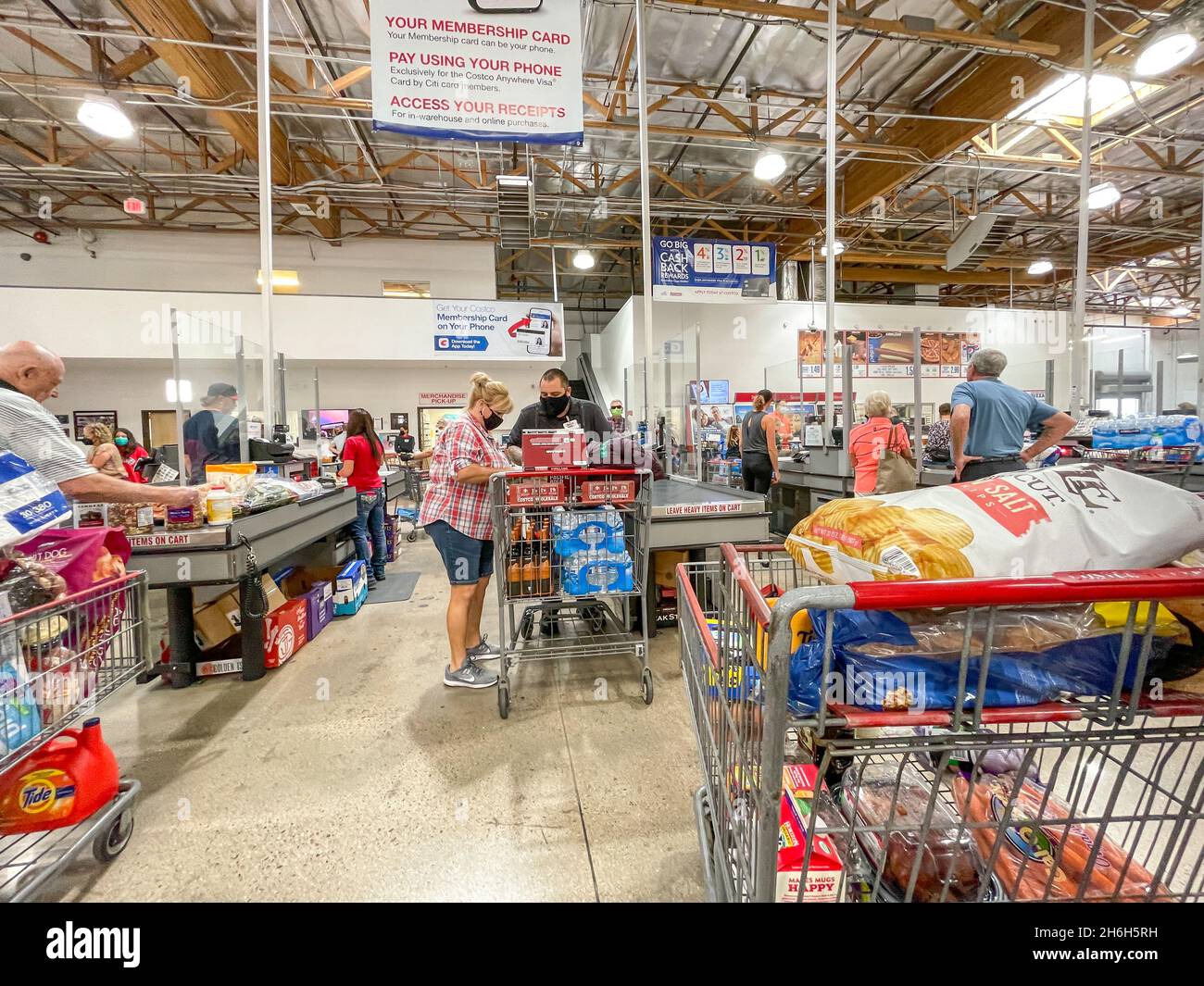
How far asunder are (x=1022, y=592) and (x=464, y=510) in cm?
237

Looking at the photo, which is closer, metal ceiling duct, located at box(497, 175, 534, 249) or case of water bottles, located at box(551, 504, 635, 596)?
case of water bottles, located at box(551, 504, 635, 596)

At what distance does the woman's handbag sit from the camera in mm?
4320

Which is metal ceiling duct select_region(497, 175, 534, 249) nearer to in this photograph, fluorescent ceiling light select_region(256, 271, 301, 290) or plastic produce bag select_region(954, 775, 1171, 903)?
fluorescent ceiling light select_region(256, 271, 301, 290)

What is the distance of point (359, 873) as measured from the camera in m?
1.54

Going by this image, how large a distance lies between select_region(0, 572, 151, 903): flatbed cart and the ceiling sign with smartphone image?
9109mm

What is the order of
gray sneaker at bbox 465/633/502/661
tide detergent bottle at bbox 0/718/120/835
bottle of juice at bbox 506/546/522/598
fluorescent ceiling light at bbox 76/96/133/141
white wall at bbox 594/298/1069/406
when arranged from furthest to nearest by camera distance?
white wall at bbox 594/298/1069/406 → fluorescent ceiling light at bbox 76/96/133/141 → gray sneaker at bbox 465/633/502/661 → bottle of juice at bbox 506/546/522/598 → tide detergent bottle at bbox 0/718/120/835

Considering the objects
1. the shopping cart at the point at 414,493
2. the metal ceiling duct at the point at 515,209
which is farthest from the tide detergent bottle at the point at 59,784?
the metal ceiling duct at the point at 515,209

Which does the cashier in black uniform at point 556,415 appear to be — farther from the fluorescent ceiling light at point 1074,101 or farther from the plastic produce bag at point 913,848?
the fluorescent ceiling light at point 1074,101

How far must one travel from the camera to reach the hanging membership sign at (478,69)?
3.41 m

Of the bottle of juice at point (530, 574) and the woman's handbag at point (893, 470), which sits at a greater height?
the woman's handbag at point (893, 470)

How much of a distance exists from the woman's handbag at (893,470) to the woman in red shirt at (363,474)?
15.0 ft

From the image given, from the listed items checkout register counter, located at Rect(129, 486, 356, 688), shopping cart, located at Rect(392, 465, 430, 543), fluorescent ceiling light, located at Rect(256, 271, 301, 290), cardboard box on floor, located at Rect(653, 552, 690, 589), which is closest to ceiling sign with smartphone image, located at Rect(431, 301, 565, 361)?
shopping cart, located at Rect(392, 465, 430, 543)
